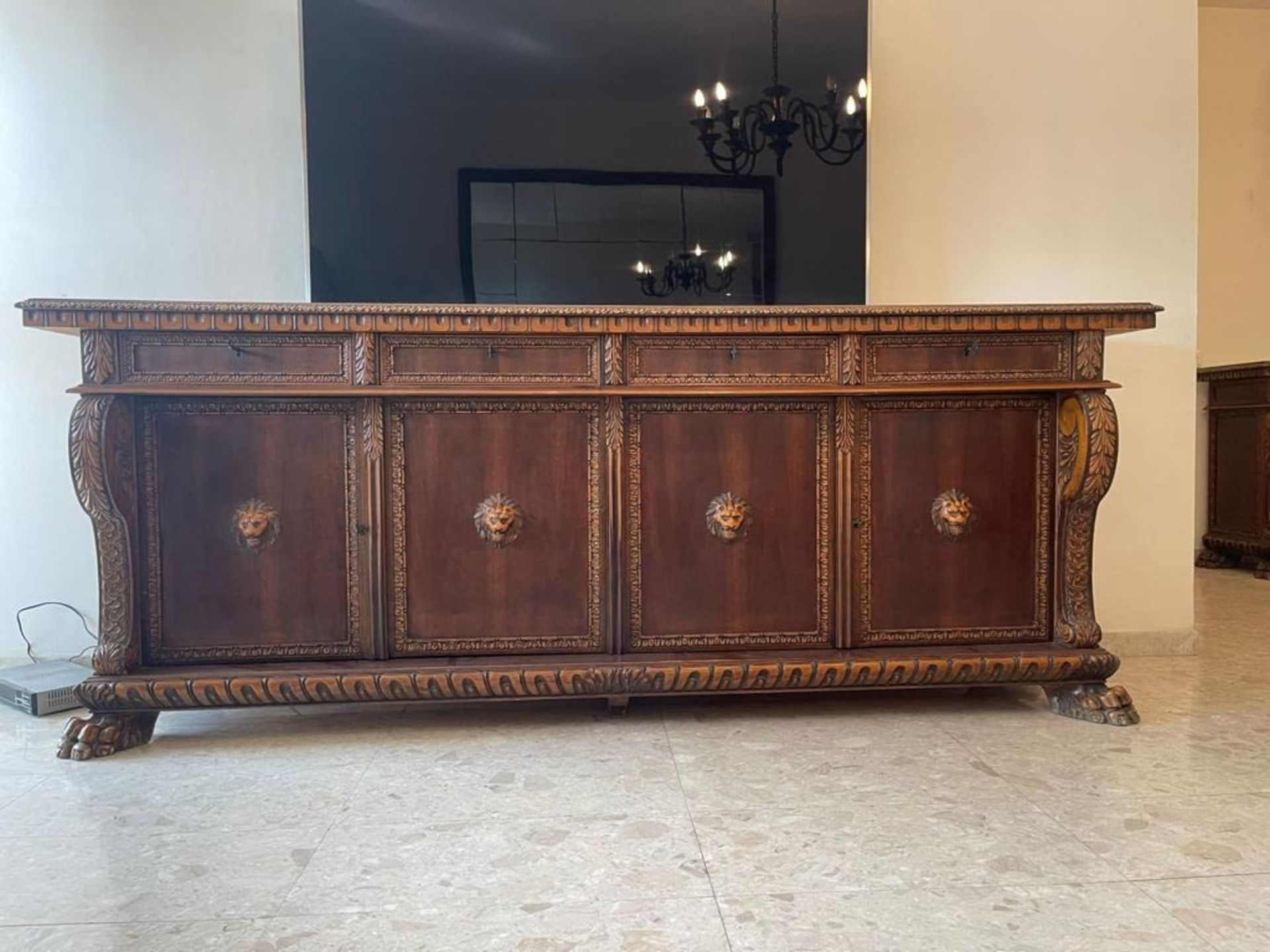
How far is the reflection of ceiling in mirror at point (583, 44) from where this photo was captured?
6.96ft

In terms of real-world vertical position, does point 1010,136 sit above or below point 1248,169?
below

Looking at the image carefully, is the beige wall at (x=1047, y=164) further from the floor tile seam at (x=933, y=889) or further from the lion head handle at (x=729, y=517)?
the floor tile seam at (x=933, y=889)

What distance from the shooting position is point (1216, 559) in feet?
12.9

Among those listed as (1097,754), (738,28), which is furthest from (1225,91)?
(1097,754)

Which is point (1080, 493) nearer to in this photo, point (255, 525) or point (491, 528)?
point (491, 528)

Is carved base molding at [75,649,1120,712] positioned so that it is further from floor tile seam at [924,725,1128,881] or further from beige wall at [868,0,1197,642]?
beige wall at [868,0,1197,642]

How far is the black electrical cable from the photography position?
7.48ft

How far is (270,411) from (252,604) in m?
0.44

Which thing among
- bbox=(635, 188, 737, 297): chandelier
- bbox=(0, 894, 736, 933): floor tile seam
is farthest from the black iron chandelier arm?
bbox=(0, 894, 736, 933): floor tile seam

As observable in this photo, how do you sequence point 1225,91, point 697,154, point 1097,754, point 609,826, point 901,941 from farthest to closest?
point 1225,91 < point 697,154 < point 1097,754 < point 609,826 < point 901,941

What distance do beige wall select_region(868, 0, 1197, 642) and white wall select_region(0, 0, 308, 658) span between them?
1771 millimetres

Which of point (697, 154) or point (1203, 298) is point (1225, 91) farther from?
point (697, 154)

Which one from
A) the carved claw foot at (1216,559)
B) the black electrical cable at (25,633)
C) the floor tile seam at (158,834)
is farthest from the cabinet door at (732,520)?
the carved claw foot at (1216,559)

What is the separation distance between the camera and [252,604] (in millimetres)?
1811
